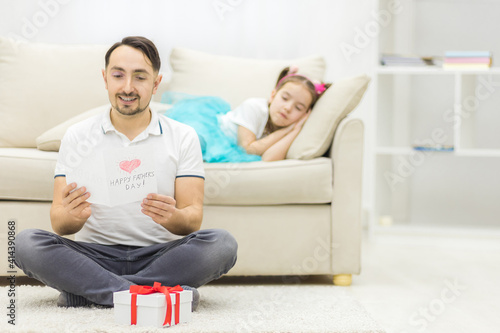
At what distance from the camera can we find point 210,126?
2174 mm

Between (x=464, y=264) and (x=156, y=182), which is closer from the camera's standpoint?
(x=156, y=182)

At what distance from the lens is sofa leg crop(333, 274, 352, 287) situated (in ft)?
6.78

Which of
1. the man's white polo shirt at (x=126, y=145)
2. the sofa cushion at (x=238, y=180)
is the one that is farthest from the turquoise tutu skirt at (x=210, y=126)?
the man's white polo shirt at (x=126, y=145)

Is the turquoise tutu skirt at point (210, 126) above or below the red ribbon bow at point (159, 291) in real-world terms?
above

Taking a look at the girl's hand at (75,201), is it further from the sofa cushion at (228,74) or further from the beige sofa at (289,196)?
the sofa cushion at (228,74)

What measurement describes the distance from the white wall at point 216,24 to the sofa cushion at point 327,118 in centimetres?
114

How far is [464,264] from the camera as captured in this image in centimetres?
250

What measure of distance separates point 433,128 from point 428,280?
1.47 m

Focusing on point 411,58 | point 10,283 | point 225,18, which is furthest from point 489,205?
point 10,283

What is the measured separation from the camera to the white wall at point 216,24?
3.11 m

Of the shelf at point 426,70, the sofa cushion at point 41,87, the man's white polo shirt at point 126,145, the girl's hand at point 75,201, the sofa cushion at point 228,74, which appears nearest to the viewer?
the girl's hand at point 75,201

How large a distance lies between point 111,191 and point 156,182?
0.12 m

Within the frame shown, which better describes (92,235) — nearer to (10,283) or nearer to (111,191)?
(111,191)

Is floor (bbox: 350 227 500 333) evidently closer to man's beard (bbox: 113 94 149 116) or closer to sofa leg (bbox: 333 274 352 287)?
sofa leg (bbox: 333 274 352 287)
